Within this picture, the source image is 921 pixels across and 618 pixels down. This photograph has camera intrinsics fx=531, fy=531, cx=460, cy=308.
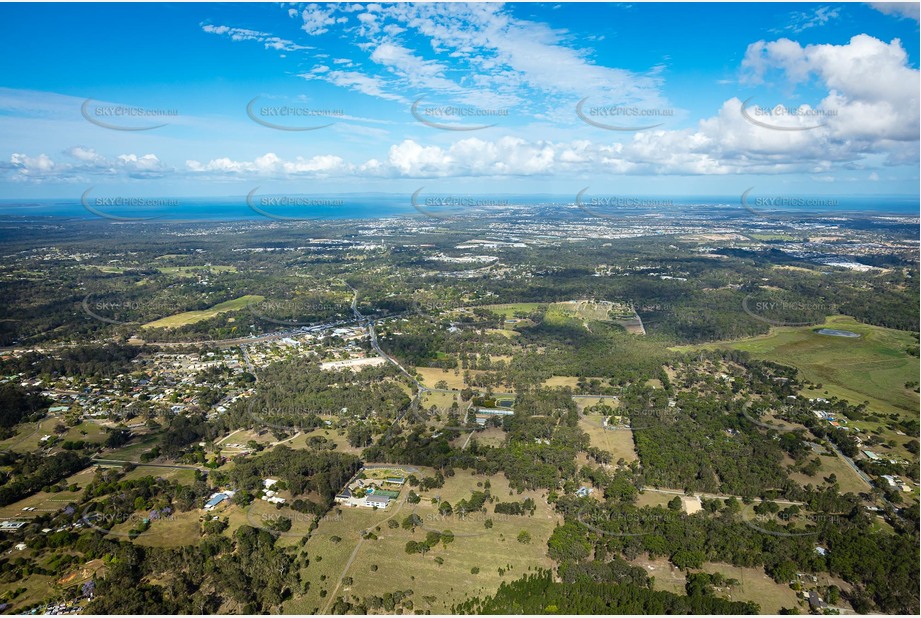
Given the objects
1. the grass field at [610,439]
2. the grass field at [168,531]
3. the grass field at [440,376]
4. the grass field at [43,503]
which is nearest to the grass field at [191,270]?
the grass field at [440,376]

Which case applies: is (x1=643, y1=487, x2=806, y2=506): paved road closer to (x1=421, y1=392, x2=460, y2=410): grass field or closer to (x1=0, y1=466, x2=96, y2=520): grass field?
(x1=421, y1=392, x2=460, y2=410): grass field

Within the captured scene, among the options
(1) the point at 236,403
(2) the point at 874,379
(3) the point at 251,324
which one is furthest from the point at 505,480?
(3) the point at 251,324

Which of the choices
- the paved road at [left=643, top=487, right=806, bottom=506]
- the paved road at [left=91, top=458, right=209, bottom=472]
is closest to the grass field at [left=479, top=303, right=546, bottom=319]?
the paved road at [left=643, top=487, right=806, bottom=506]

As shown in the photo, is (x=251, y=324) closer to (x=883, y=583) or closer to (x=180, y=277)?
(x=180, y=277)

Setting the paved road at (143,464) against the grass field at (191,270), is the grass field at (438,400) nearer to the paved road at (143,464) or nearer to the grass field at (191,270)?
the paved road at (143,464)

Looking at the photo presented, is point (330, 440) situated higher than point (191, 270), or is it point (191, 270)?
point (191, 270)

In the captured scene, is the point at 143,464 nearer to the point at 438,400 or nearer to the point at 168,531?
the point at 168,531

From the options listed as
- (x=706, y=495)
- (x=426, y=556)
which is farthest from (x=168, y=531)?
(x=706, y=495)
